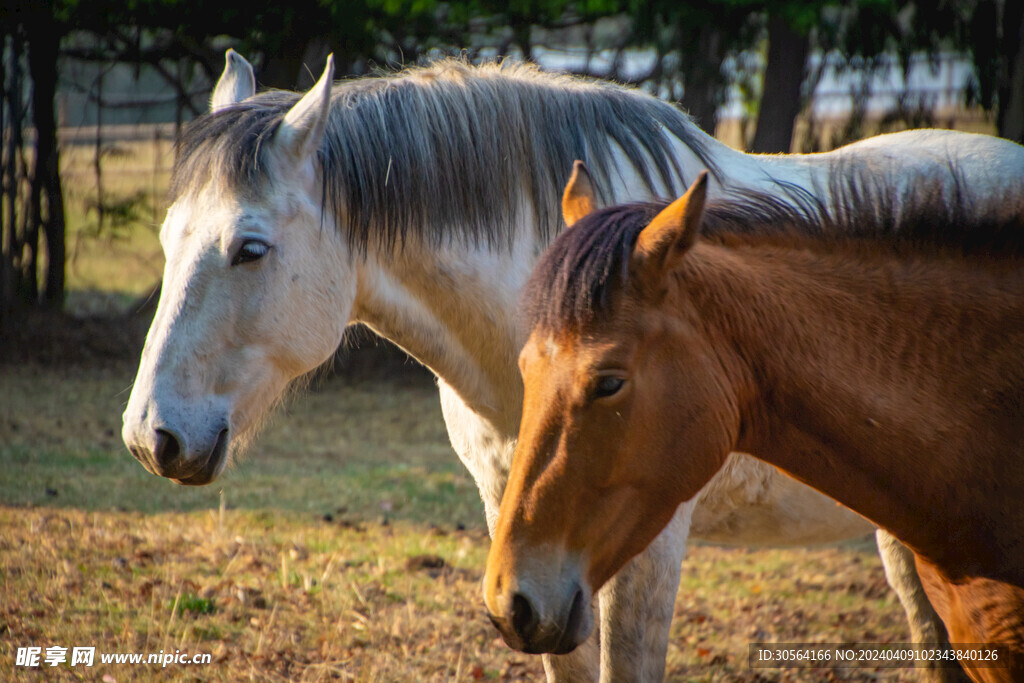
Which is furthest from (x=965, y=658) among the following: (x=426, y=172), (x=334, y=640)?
(x=334, y=640)

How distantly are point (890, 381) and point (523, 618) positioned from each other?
2.81ft

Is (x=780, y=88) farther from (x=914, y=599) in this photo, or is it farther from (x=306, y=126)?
(x=306, y=126)

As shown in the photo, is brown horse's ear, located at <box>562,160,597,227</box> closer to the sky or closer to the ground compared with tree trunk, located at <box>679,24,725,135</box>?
closer to the sky

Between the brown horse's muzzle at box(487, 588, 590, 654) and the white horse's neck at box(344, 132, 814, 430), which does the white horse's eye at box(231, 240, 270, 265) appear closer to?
the white horse's neck at box(344, 132, 814, 430)

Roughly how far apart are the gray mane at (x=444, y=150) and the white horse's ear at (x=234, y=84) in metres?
0.27

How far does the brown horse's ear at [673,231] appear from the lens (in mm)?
1540

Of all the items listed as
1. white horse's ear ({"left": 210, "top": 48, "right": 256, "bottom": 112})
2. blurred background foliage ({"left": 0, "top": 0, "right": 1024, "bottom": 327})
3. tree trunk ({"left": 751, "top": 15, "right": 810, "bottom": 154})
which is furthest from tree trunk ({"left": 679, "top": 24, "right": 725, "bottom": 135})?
white horse's ear ({"left": 210, "top": 48, "right": 256, "bottom": 112})

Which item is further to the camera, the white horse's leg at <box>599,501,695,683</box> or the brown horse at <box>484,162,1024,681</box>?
the white horse's leg at <box>599,501,695,683</box>

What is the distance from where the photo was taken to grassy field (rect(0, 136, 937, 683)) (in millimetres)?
3516

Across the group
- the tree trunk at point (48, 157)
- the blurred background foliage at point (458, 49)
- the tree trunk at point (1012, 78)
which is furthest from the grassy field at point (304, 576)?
the tree trunk at point (1012, 78)

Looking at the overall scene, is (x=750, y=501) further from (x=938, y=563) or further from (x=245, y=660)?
(x=245, y=660)

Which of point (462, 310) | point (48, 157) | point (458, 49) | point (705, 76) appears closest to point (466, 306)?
point (462, 310)

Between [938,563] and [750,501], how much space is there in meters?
1.03

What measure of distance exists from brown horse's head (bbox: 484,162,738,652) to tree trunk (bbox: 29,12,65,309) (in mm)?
9404
